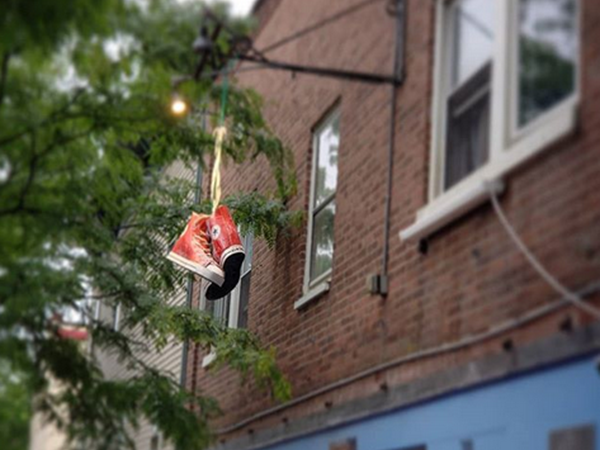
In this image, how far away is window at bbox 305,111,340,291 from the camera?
35.4 feet

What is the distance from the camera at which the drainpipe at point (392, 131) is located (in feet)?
28.7

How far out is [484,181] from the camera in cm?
696

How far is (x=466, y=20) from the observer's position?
8016 millimetres

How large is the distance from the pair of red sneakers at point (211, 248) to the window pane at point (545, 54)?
3.48 m

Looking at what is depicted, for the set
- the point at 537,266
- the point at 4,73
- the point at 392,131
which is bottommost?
the point at 537,266

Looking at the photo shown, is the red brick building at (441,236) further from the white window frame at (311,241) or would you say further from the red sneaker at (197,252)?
the red sneaker at (197,252)

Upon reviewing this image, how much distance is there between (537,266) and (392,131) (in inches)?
116

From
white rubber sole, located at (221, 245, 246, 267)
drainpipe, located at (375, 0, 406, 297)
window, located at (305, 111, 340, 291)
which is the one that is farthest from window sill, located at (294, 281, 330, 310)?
→ drainpipe, located at (375, 0, 406, 297)

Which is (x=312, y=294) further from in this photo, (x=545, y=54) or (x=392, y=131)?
(x=545, y=54)

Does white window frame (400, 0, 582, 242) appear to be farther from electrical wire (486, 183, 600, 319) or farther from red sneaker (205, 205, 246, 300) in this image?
red sneaker (205, 205, 246, 300)

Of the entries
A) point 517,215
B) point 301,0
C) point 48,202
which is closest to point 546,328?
point 517,215

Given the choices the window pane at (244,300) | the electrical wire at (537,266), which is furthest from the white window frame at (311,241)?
the electrical wire at (537,266)

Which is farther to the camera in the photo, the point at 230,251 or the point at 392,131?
the point at 230,251

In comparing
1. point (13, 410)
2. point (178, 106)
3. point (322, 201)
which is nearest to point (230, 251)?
point (322, 201)
